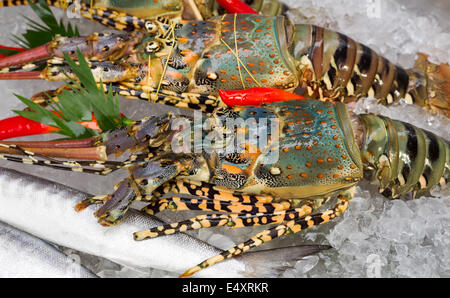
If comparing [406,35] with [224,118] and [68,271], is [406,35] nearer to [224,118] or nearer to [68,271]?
[224,118]

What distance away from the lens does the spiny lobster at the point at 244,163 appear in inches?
87.2

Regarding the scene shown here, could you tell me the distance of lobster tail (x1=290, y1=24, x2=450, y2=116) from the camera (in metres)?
2.74

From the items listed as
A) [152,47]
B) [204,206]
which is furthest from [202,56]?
[204,206]

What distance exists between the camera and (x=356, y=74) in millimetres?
2812

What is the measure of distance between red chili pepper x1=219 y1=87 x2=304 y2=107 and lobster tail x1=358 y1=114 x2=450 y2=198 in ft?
1.84

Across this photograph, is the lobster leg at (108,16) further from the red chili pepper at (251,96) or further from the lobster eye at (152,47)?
the red chili pepper at (251,96)

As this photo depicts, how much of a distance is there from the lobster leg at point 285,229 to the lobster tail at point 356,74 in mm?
774

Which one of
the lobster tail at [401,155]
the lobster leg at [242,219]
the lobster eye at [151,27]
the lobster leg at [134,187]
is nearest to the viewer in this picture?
the lobster leg at [134,187]

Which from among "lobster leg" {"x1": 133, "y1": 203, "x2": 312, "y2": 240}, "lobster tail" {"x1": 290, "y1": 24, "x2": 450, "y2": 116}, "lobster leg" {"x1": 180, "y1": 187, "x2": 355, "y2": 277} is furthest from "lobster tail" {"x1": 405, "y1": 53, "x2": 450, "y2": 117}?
"lobster leg" {"x1": 133, "y1": 203, "x2": 312, "y2": 240}

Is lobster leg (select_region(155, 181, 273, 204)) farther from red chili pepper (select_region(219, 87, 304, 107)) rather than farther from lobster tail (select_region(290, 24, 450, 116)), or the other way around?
lobster tail (select_region(290, 24, 450, 116))

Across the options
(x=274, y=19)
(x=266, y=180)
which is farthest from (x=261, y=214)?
(x=274, y=19)

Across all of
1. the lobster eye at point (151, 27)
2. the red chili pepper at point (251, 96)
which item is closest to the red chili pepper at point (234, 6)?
the lobster eye at point (151, 27)

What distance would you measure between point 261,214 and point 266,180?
0.21m

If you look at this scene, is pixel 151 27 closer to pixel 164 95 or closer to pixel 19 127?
pixel 164 95
